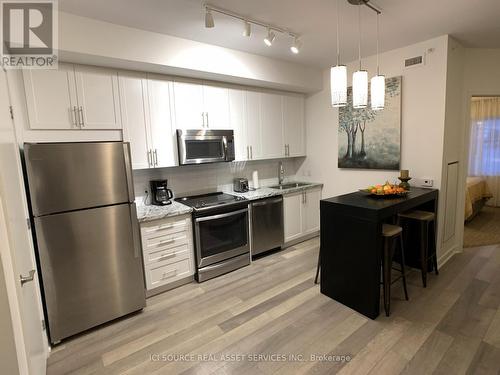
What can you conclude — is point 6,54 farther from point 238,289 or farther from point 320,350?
point 320,350

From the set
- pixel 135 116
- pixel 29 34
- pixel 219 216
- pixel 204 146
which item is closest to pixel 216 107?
pixel 204 146

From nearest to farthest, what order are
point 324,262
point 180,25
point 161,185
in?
1. point 180,25
2. point 324,262
3. point 161,185

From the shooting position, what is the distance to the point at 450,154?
325cm

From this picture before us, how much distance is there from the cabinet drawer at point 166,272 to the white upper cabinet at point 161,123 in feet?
3.66

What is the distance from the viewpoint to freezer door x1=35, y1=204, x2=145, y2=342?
211 cm

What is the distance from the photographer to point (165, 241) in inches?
112

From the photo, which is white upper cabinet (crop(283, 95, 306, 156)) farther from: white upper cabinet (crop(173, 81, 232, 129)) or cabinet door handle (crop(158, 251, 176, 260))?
cabinet door handle (crop(158, 251, 176, 260))

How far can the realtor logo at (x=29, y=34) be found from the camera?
1.95 metres

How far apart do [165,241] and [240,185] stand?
1420 millimetres

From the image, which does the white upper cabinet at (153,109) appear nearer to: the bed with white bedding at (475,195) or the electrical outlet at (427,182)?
the electrical outlet at (427,182)

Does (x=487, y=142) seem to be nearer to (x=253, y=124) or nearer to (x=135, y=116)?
(x=253, y=124)

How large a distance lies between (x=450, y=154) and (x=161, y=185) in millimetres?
3503

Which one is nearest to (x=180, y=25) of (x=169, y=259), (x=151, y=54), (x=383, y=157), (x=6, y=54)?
(x=151, y=54)

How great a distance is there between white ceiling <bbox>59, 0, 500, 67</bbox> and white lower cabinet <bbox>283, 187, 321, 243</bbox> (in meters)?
2.05
